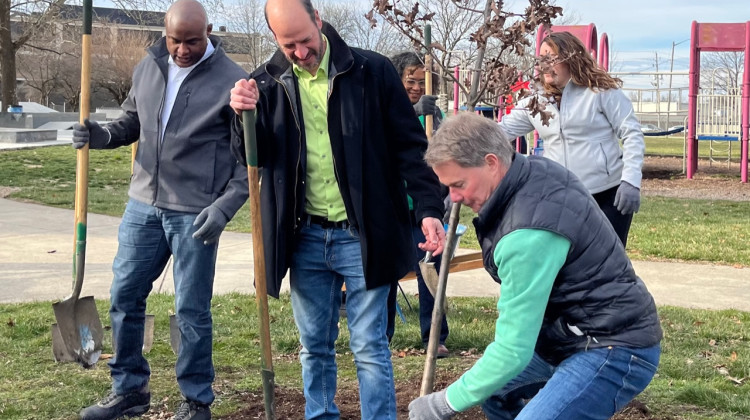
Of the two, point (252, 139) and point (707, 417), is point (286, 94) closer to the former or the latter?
point (252, 139)

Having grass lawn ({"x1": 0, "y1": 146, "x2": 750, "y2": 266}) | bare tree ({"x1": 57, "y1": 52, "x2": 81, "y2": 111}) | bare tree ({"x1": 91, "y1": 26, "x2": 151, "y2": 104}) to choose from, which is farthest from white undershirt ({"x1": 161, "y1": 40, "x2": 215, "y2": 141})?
bare tree ({"x1": 91, "y1": 26, "x2": 151, "y2": 104})

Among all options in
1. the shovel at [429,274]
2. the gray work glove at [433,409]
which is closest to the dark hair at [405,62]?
the shovel at [429,274]

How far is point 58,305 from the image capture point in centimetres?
428

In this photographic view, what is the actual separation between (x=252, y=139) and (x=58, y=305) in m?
1.61

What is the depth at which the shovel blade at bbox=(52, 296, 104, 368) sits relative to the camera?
432cm

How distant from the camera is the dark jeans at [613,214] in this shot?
15.2ft

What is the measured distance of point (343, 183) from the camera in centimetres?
328

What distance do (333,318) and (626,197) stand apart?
1.69 metres

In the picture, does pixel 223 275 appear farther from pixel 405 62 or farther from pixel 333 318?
pixel 333 318

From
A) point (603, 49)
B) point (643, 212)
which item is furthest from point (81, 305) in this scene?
point (603, 49)

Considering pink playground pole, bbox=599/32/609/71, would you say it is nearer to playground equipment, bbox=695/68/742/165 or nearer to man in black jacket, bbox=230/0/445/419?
playground equipment, bbox=695/68/742/165

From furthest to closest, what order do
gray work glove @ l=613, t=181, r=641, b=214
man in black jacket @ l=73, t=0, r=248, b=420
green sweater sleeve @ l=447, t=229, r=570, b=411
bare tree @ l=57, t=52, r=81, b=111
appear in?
bare tree @ l=57, t=52, r=81, b=111 → gray work glove @ l=613, t=181, r=641, b=214 → man in black jacket @ l=73, t=0, r=248, b=420 → green sweater sleeve @ l=447, t=229, r=570, b=411

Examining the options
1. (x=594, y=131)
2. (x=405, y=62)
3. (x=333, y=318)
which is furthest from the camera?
(x=405, y=62)

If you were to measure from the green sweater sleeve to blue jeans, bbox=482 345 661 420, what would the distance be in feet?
0.72
